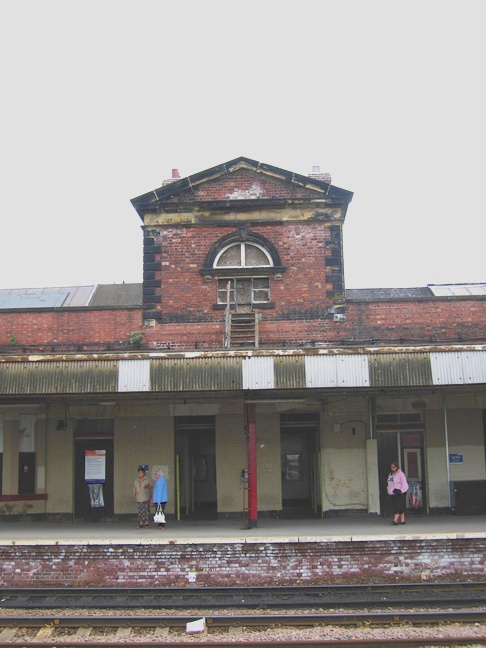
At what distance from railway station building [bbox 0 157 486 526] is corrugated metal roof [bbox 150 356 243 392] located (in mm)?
2178

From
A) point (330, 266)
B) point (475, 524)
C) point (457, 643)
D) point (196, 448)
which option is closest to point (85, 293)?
point (196, 448)

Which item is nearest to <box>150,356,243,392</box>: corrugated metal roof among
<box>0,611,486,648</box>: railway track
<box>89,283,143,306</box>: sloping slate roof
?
<box>0,611,486,648</box>: railway track

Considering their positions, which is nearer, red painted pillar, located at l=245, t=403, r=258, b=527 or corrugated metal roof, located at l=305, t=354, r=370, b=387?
Answer: corrugated metal roof, located at l=305, t=354, r=370, b=387

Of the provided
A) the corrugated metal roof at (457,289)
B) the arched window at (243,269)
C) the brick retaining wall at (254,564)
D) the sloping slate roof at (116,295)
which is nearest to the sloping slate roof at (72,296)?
the sloping slate roof at (116,295)

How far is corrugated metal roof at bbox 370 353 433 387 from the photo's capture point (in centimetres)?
1160

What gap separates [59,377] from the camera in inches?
463

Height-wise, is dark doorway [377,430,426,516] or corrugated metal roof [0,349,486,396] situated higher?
corrugated metal roof [0,349,486,396]

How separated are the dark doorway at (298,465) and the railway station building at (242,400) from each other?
0.03 m

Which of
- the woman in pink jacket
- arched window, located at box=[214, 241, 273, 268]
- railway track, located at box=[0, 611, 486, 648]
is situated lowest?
railway track, located at box=[0, 611, 486, 648]

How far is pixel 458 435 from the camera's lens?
1512 cm

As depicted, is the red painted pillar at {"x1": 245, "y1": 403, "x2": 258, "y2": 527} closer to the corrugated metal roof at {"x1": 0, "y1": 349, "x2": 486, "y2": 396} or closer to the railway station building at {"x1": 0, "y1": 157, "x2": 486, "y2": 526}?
the corrugated metal roof at {"x1": 0, "y1": 349, "x2": 486, "y2": 396}

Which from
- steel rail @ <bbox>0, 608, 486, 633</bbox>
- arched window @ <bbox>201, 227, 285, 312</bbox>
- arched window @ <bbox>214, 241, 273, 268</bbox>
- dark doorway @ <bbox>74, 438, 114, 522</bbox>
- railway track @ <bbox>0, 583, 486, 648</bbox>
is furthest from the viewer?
arched window @ <bbox>214, 241, 273, 268</bbox>

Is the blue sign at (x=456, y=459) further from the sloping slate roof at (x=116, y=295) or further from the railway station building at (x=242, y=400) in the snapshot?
the sloping slate roof at (x=116, y=295)

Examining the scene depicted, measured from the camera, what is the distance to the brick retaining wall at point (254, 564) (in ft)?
36.2
